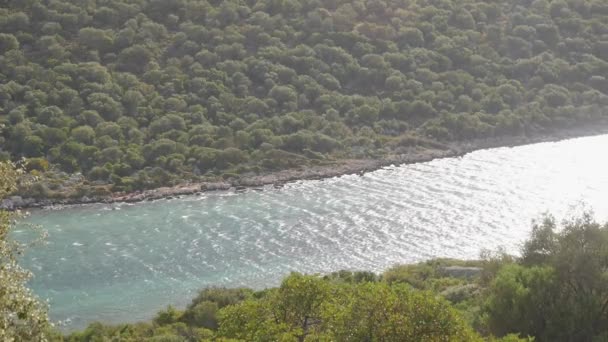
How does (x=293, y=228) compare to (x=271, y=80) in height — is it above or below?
below

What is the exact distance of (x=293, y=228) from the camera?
214 feet

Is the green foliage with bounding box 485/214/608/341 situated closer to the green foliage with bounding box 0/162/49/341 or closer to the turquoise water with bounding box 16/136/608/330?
the green foliage with bounding box 0/162/49/341

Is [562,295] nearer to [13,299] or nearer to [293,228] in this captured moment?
[13,299]

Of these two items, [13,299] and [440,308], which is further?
[440,308]

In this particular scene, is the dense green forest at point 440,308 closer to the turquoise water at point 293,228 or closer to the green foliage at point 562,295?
the green foliage at point 562,295

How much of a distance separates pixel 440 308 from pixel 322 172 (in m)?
64.5

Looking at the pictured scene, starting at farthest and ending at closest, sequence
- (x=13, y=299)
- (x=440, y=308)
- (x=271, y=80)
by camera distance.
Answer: (x=271, y=80)
(x=440, y=308)
(x=13, y=299)

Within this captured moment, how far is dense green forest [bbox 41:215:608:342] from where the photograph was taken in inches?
798

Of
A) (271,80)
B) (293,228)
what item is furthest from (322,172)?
(271,80)

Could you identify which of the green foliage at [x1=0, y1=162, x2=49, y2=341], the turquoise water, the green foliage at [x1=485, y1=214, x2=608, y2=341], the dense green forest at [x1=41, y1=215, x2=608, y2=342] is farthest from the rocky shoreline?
the green foliage at [x1=0, y1=162, x2=49, y2=341]

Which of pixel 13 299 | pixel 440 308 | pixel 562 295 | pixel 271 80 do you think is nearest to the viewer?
pixel 13 299

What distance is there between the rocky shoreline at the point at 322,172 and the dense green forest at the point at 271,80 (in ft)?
6.51

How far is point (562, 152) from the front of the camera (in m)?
87.2

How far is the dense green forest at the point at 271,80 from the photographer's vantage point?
88.0 meters
